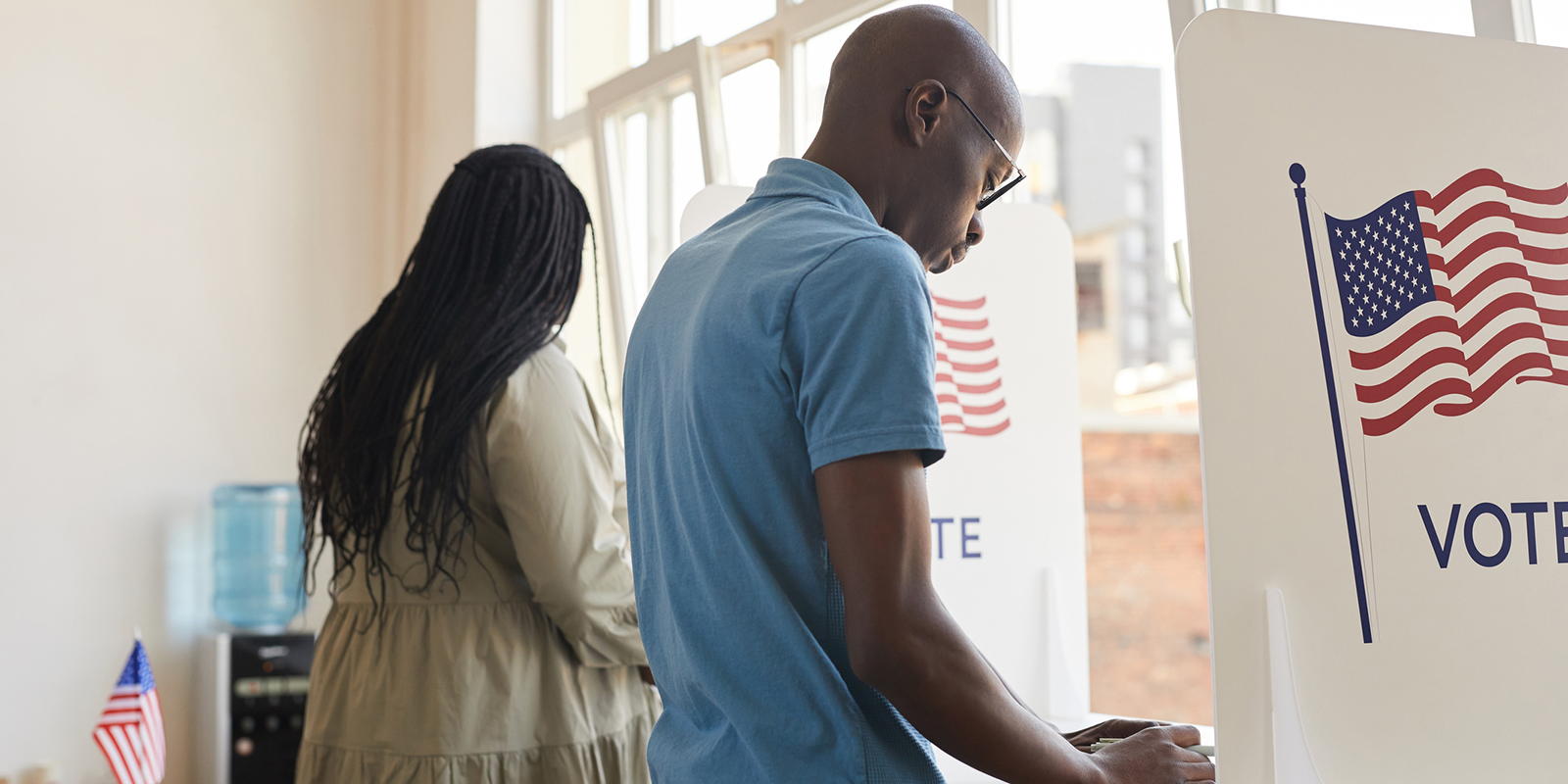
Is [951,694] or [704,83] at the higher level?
[704,83]

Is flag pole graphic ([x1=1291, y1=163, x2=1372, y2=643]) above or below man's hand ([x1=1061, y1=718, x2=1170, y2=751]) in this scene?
above

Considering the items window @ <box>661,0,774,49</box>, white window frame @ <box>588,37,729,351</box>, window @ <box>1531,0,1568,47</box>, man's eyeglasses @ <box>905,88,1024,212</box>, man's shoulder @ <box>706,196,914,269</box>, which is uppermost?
window @ <box>661,0,774,49</box>

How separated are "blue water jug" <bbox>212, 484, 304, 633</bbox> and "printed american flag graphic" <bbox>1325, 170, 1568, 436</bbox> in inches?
124

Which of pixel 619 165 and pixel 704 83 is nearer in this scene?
pixel 704 83

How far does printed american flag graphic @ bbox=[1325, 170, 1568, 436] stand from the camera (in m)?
1.09

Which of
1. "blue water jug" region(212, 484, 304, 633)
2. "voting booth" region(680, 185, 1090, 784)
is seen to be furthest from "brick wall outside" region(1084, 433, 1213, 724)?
"voting booth" region(680, 185, 1090, 784)

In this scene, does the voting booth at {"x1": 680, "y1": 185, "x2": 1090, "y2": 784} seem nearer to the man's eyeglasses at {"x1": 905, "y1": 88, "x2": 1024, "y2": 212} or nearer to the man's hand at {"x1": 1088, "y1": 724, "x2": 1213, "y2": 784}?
the man's eyeglasses at {"x1": 905, "y1": 88, "x2": 1024, "y2": 212}

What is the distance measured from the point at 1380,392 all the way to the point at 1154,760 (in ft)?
1.40

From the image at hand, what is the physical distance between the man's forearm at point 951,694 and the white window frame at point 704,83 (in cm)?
160

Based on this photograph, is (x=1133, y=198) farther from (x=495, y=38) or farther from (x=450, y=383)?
(x=450, y=383)

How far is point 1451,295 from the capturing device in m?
1.12

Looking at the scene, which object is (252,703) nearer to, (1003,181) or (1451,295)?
(1003,181)

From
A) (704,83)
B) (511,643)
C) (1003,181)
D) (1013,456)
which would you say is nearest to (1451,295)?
(1003,181)

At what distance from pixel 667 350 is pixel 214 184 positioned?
123 inches
